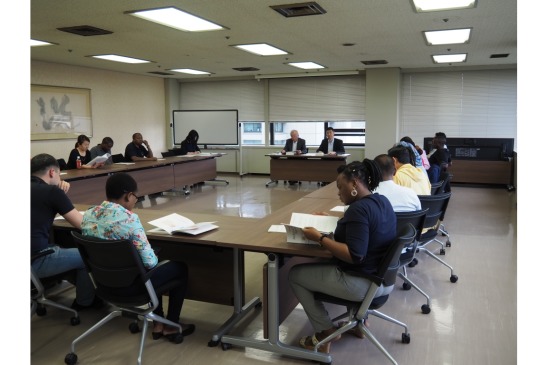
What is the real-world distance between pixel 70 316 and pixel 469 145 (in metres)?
8.97

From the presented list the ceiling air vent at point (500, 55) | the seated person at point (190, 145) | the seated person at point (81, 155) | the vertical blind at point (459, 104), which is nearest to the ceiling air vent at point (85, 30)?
the seated person at point (81, 155)

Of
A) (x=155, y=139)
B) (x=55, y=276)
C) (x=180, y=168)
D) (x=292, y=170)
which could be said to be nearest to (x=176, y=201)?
(x=180, y=168)

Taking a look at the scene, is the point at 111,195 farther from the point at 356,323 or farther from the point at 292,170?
the point at 292,170

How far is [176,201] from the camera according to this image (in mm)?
8227

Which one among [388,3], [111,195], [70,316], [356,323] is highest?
[388,3]

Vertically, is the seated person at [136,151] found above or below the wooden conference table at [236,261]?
above

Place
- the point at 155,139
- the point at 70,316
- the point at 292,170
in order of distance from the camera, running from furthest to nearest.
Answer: the point at 155,139 < the point at 292,170 < the point at 70,316

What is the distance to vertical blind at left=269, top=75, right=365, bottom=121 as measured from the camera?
11031 millimetres

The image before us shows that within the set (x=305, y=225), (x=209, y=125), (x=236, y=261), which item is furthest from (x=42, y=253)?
(x=209, y=125)

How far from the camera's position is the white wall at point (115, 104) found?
357 inches

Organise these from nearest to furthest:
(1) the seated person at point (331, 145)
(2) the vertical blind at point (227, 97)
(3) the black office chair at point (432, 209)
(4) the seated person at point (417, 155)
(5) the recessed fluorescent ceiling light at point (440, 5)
Answer: (3) the black office chair at point (432, 209) < (5) the recessed fluorescent ceiling light at point (440, 5) < (4) the seated person at point (417, 155) < (1) the seated person at point (331, 145) < (2) the vertical blind at point (227, 97)

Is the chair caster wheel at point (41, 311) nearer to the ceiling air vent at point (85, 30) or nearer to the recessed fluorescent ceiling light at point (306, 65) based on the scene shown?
the ceiling air vent at point (85, 30)

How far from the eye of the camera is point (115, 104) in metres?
10.6

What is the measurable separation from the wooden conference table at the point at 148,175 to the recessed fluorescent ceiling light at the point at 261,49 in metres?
2.66
